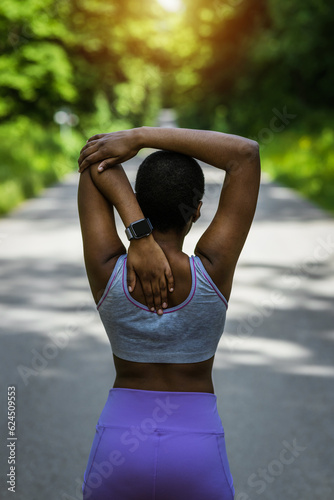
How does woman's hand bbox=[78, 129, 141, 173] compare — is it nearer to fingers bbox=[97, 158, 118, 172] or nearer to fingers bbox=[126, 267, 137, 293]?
fingers bbox=[97, 158, 118, 172]

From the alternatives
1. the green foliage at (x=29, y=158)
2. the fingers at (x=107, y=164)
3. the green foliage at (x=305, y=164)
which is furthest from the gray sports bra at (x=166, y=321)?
the green foliage at (x=29, y=158)

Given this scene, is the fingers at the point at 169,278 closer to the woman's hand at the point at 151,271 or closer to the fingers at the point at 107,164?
the woman's hand at the point at 151,271

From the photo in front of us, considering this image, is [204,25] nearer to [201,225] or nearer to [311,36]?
[311,36]

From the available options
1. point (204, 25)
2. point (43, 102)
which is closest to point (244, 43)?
point (204, 25)

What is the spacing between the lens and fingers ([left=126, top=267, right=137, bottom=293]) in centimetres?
173

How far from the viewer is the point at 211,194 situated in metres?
17.6

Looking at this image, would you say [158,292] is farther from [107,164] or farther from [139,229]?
[107,164]

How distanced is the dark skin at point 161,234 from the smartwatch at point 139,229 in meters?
0.02

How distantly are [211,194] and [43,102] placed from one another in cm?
1483

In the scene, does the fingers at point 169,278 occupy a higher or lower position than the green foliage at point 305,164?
higher

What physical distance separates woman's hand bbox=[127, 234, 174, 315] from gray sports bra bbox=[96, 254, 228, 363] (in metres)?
0.02

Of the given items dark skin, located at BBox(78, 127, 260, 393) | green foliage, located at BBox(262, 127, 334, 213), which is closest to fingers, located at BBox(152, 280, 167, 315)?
dark skin, located at BBox(78, 127, 260, 393)

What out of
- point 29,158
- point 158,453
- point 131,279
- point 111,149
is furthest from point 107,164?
point 29,158

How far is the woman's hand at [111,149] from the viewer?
1864mm
